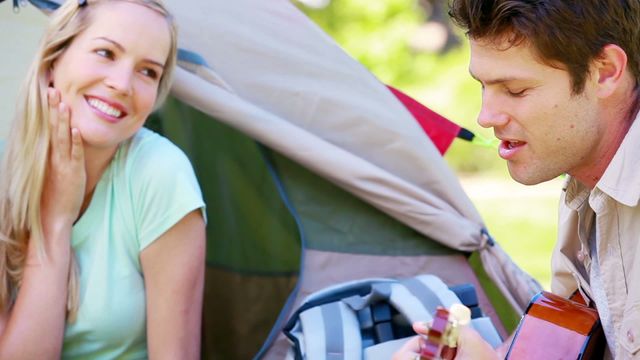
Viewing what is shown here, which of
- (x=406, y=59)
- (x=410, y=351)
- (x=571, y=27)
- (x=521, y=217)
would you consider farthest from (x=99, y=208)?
(x=406, y=59)

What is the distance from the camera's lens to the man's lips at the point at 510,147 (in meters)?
1.52

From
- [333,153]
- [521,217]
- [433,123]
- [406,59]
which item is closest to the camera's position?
[333,153]

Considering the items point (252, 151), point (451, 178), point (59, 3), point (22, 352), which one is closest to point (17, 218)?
point (22, 352)

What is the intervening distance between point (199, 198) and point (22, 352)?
42 cm

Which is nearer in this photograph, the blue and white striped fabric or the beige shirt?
the beige shirt

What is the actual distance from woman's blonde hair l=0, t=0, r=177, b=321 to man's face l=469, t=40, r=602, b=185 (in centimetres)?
68

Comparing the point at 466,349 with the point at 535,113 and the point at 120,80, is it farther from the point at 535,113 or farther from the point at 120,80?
the point at 120,80

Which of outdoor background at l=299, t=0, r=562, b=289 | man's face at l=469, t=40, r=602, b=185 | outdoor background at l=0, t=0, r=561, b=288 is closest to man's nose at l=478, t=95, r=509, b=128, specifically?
man's face at l=469, t=40, r=602, b=185

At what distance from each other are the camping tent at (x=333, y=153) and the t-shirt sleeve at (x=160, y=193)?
0.71 ft

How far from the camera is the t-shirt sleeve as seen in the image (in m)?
1.76

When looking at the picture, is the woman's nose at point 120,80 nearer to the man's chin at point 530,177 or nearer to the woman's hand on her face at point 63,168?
the woman's hand on her face at point 63,168

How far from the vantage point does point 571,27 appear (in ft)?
4.79

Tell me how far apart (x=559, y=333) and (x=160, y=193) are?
2.53 feet

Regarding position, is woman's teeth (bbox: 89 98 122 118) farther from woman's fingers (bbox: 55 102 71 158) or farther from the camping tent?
the camping tent
